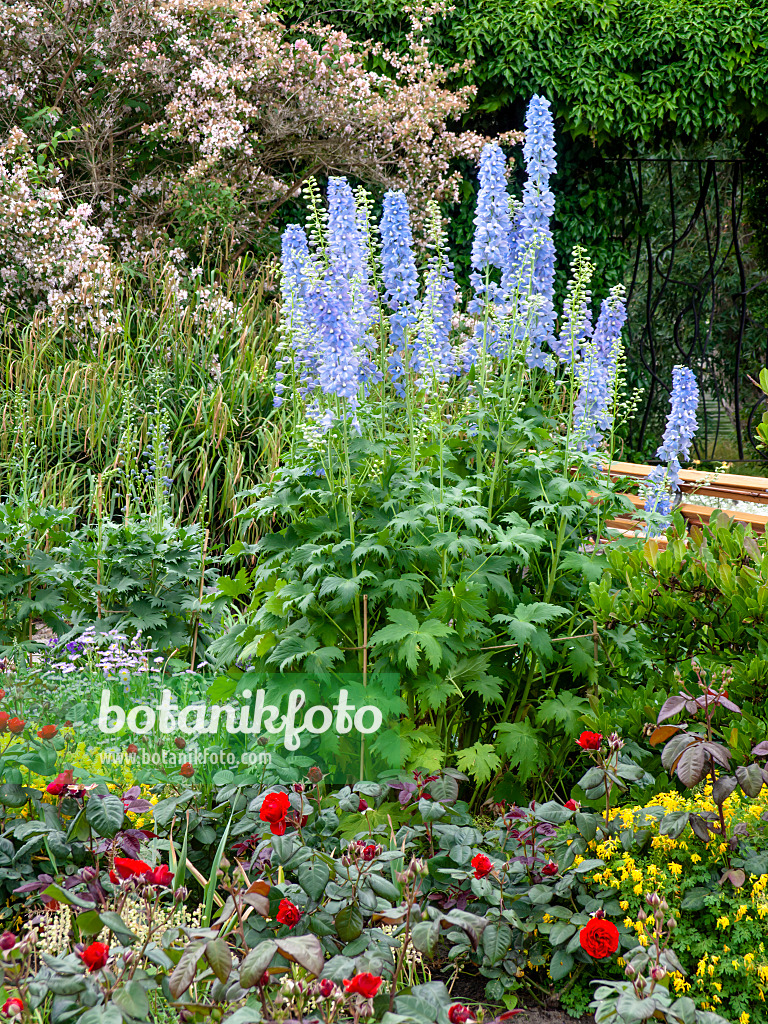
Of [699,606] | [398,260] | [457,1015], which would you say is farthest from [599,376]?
[457,1015]

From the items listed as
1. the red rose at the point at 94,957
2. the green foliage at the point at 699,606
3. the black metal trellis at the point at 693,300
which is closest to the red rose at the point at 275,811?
the red rose at the point at 94,957

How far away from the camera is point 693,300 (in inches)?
396

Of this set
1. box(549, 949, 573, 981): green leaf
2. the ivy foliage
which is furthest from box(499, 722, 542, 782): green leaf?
the ivy foliage

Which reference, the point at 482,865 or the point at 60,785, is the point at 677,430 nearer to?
the point at 482,865

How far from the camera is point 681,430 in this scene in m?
3.47

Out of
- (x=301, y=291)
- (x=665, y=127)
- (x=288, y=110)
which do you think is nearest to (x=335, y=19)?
(x=288, y=110)

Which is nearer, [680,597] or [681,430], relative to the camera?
[680,597]

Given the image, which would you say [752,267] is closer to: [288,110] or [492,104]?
[492,104]

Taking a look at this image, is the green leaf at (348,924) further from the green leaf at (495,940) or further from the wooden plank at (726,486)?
the wooden plank at (726,486)

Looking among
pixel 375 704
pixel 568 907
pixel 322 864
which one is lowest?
pixel 568 907

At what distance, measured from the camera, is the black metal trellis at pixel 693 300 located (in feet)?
32.1

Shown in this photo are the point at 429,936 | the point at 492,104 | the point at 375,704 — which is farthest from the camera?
the point at 492,104

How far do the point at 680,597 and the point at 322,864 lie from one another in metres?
1.16

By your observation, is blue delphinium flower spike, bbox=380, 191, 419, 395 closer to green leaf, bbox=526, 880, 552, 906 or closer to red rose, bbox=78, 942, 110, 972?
green leaf, bbox=526, 880, 552, 906
